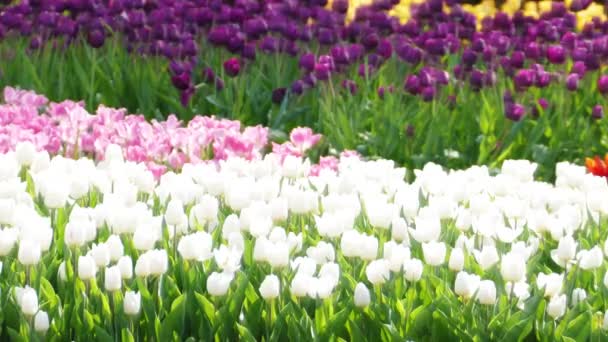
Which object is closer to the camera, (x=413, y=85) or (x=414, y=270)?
(x=414, y=270)

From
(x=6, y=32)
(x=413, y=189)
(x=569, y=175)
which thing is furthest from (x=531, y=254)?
(x=6, y=32)

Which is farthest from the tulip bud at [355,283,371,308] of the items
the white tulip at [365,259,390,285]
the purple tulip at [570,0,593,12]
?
the purple tulip at [570,0,593,12]

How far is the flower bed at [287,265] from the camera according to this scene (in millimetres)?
3143

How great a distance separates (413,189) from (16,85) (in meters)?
3.56

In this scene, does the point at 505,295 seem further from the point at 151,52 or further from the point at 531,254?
the point at 151,52

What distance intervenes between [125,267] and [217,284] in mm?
291

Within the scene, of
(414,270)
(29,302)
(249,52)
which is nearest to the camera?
(29,302)

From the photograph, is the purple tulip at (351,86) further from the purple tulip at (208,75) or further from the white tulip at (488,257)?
the white tulip at (488,257)

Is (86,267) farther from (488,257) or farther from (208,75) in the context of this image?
(208,75)

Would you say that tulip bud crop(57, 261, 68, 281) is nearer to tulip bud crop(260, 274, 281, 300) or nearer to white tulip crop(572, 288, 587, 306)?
tulip bud crop(260, 274, 281, 300)

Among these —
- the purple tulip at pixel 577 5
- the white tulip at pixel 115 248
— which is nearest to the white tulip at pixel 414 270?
the white tulip at pixel 115 248

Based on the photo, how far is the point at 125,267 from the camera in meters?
3.30

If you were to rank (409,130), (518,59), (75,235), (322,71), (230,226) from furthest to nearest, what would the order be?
1. (518,59)
2. (322,71)
3. (409,130)
4. (230,226)
5. (75,235)

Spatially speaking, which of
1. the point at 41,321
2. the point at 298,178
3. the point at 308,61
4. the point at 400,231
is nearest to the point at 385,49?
the point at 308,61
